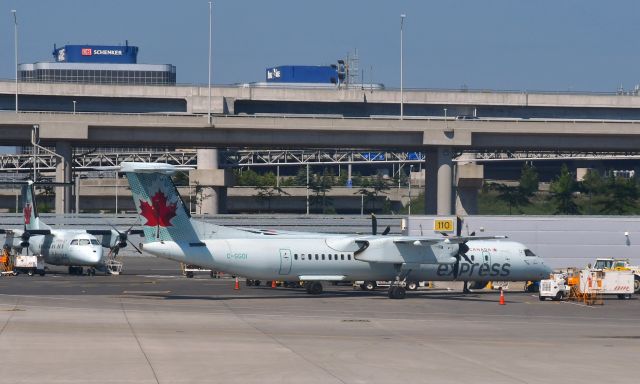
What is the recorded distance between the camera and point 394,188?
145125mm

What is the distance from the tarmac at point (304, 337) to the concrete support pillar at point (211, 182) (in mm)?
51243

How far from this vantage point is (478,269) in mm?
57562

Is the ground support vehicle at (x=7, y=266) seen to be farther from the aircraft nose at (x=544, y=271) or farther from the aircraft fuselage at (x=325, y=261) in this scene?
the aircraft nose at (x=544, y=271)

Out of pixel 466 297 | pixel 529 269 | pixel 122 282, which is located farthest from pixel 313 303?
pixel 122 282

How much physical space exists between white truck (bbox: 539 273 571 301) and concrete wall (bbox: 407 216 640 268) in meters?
18.2

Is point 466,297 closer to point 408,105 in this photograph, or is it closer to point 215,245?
point 215,245

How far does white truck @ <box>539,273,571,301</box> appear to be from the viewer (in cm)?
5472

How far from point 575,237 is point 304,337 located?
139ft

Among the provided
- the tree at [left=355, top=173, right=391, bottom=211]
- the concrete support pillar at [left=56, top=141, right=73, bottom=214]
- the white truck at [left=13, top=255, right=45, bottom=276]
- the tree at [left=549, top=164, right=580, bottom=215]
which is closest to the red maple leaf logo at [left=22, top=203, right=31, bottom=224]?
the white truck at [left=13, top=255, right=45, bottom=276]

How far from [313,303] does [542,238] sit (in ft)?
93.8

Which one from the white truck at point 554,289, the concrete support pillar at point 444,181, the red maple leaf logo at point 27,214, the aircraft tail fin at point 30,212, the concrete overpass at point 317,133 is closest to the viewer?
the white truck at point 554,289

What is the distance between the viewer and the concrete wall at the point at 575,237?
239 ft

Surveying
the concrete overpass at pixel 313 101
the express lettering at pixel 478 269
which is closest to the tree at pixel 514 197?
the concrete overpass at pixel 313 101

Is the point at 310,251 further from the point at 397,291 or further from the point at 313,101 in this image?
the point at 313,101
